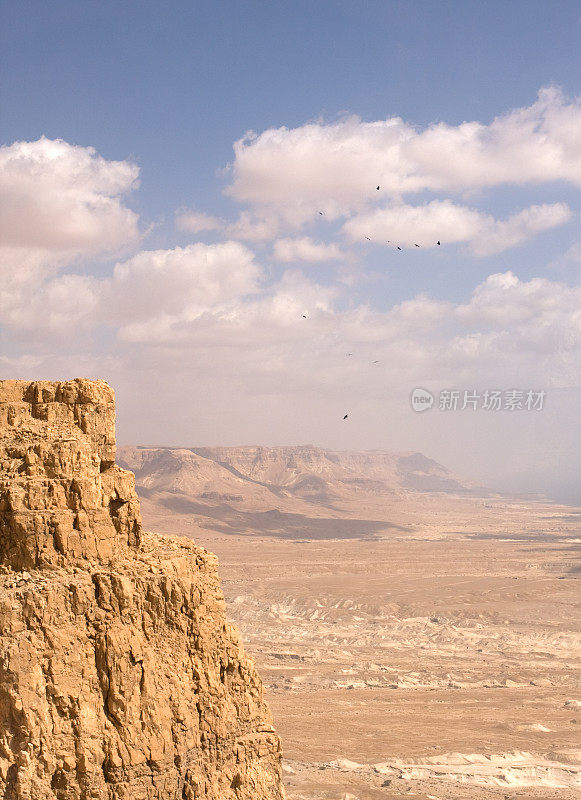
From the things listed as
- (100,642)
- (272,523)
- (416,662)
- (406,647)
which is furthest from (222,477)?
(100,642)

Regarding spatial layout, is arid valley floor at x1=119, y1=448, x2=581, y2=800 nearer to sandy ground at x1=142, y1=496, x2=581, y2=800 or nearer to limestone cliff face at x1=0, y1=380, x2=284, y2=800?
sandy ground at x1=142, y1=496, x2=581, y2=800

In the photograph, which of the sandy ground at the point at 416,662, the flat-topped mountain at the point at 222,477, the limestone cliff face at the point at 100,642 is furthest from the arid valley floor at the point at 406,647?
the flat-topped mountain at the point at 222,477

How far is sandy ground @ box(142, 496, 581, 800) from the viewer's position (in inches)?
1046

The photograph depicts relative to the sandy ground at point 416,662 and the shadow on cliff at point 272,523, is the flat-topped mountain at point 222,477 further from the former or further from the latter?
the sandy ground at point 416,662

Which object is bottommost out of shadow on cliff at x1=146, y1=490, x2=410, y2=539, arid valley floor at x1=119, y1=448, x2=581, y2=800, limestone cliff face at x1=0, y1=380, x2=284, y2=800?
shadow on cliff at x1=146, y1=490, x2=410, y2=539

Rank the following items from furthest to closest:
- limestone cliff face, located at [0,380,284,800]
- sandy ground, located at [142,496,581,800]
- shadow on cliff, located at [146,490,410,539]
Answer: shadow on cliff, located at [146,490,410,539] < sandy ground, located at [142,496,581,800] < limestone cliff face, located at [0,380,284,800]

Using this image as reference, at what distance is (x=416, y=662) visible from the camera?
1714 inches

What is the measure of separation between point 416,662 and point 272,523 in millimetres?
78058

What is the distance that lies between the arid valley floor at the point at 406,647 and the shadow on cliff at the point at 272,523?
502 millimetres

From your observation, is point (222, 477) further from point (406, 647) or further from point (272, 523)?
point (406, 647)

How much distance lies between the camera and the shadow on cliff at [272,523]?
113062 millimetres

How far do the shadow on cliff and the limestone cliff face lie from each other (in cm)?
9836

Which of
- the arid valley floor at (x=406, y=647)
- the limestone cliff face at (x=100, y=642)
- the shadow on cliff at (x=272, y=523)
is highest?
the limestone cliff face at (x=100, y=642)

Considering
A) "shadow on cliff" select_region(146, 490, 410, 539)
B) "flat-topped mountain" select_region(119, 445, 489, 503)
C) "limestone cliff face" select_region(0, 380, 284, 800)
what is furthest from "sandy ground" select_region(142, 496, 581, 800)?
"flat-topped mountain" select_region(119, 445, 489, 503)
